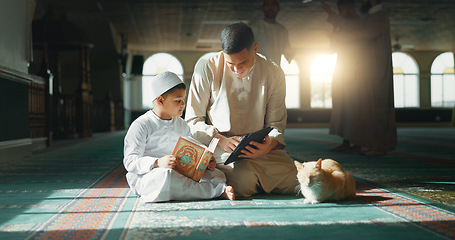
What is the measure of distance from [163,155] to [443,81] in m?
20.3

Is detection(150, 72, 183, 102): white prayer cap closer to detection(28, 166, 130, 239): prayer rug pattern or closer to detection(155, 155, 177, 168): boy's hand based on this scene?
detection(155, 155, 177, 168): boy's hand

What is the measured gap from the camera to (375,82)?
534 centimetres

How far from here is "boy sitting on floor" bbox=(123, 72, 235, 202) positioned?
2.44 m

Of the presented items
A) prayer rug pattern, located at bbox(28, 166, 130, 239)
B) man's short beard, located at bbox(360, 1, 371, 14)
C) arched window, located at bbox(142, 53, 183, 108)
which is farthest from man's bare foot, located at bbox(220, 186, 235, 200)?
arched window, located at bbox(142, 53, 183, 108)

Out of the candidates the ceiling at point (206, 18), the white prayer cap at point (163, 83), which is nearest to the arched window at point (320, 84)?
the ceiling at point (206, 18)

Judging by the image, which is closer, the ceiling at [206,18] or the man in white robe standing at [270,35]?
the man in white robe standing at [270,35]

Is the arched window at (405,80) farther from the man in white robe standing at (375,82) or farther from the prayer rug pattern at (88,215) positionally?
the prayer rug pattern at (88,215)

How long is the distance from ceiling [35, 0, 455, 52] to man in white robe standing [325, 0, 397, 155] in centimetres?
709

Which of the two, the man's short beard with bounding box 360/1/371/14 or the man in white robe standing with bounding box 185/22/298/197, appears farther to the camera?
the man's short beard with bounding box 360/1/371/14

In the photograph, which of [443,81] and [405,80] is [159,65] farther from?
[443,81]

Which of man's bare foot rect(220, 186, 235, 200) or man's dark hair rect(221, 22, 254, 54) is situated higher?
man's dark hair rect(221, 22, 254, 54)

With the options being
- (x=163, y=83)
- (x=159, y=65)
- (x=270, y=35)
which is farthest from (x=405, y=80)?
(x=163, y=83)

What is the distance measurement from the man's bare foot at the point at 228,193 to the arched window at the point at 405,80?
740 inches

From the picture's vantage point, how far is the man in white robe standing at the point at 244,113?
8.77 ft
